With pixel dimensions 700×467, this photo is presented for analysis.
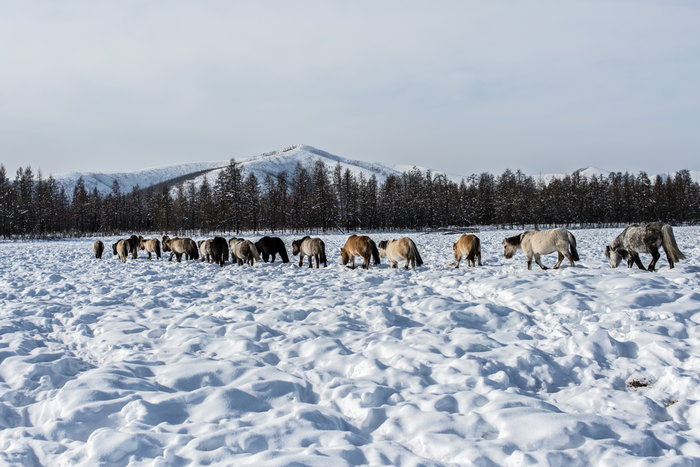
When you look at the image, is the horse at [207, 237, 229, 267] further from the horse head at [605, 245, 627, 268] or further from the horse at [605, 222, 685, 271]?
the horse at [605, 222, 685, 271]

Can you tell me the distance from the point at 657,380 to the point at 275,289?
327 inches

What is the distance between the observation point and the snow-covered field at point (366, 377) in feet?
10.9

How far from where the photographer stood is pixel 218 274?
565 inches

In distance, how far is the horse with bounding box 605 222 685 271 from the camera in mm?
10523

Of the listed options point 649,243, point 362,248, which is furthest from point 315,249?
point 649,243

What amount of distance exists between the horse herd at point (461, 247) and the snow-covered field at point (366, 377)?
5.69 feet

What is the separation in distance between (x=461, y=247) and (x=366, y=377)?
9.75m

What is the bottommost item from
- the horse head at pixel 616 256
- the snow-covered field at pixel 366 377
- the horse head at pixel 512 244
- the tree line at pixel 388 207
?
the snow-covered field at pixel 366 377

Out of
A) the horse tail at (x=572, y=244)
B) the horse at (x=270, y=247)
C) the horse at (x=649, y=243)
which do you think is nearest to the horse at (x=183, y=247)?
the horse at (x=270, y=247)

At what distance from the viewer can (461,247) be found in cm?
1389

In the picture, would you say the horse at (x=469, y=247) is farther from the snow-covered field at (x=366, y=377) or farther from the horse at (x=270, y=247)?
the horse at (x=270, y=247)

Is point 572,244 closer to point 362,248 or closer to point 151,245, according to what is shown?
point 362,248

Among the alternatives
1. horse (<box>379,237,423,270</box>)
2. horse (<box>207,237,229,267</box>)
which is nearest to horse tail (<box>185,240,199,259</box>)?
horse (<box>207,237,229,267</box>)

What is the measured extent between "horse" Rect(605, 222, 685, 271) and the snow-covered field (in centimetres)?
159
